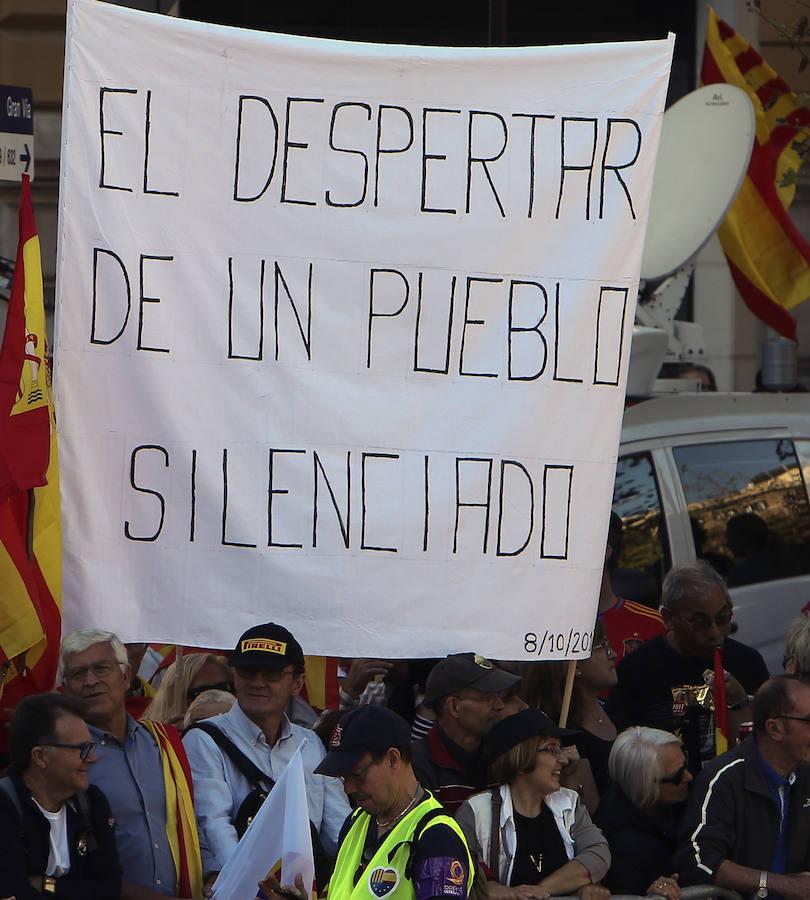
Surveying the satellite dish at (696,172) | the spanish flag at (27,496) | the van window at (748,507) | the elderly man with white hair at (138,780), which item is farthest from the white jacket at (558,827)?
the satellite dish at (696,172)

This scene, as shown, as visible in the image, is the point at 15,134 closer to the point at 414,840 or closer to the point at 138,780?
the point at 138,780

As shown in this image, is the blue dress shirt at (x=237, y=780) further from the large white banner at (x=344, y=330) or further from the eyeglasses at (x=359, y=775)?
the eyeglasses at (x=359, y=775)

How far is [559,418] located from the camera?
19.0ft

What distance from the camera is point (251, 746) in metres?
5.24

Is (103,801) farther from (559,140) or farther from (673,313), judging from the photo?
(673,313)

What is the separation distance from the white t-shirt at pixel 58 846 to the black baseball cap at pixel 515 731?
47.4 inches

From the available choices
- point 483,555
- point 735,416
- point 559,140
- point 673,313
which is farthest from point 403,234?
point 673,313

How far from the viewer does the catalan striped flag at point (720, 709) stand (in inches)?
243

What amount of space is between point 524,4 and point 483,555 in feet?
28.3

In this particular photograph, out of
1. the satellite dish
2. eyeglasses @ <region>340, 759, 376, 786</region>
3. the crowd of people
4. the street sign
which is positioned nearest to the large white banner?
the crowd of people

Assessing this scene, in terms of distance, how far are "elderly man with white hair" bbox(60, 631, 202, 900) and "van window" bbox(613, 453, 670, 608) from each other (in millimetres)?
2979

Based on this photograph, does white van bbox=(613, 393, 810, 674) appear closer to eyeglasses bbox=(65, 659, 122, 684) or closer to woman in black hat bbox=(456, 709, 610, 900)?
woman in black hat bbox=(456, 709, 610, 900)

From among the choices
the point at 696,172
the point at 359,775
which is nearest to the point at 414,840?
the point at 359,775

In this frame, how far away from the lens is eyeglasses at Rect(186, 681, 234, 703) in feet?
19.7
